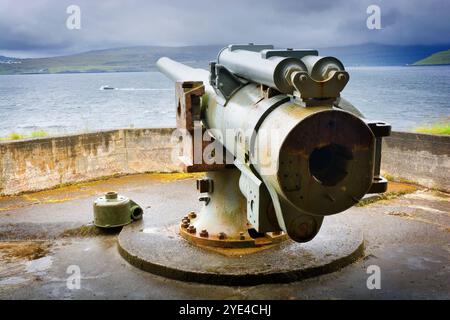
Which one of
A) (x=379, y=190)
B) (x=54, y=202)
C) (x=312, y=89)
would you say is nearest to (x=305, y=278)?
(x=379, y=190)

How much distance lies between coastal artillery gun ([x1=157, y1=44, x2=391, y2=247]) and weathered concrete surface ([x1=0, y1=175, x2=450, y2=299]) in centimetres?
125

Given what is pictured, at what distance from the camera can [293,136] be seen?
2961mm

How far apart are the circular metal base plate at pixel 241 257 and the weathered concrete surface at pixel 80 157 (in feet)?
10.6

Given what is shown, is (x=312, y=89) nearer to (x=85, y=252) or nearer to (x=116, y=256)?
(x=116, y=256)

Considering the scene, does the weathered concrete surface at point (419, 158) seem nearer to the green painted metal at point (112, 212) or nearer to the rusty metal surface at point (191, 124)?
the rusty metal surface at point (191, 124)

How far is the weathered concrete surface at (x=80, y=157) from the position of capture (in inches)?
325

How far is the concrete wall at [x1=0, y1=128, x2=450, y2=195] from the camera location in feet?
26.8

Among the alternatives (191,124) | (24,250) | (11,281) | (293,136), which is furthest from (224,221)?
(293,136)

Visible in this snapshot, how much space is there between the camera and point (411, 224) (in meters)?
6.41

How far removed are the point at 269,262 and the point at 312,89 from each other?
2304mm
